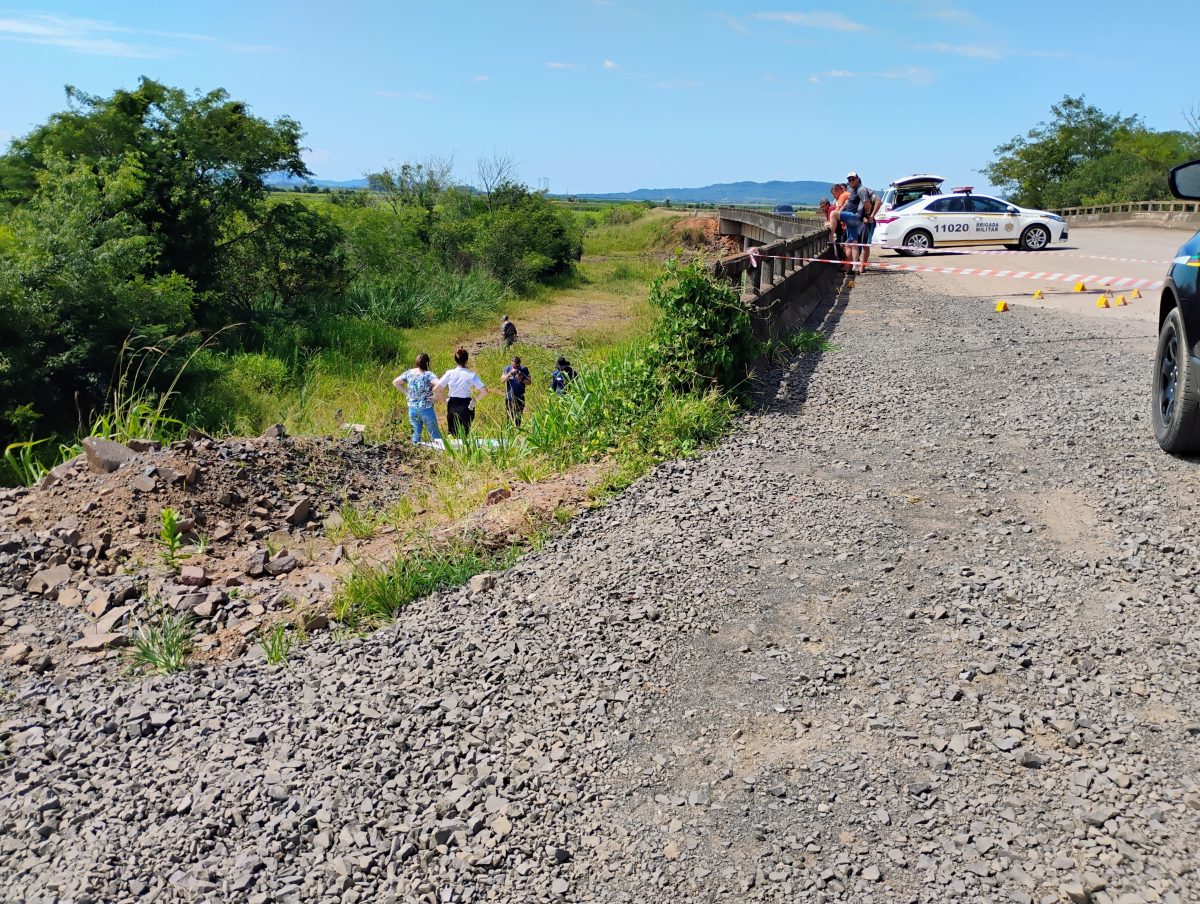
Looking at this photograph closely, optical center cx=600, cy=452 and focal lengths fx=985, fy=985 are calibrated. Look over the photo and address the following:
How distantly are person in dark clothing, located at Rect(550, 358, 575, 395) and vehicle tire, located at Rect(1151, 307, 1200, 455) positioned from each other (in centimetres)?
504

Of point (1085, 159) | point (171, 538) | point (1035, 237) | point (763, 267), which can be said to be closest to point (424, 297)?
point (1035, 237)

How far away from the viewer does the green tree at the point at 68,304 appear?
1391 centimetres

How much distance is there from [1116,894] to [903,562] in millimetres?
2330

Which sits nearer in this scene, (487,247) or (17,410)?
(17,410)

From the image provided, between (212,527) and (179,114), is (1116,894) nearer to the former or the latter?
(212,527)

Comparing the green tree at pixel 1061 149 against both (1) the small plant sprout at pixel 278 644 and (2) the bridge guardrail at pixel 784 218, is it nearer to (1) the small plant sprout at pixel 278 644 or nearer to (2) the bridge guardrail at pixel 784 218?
(2) the bridge guardrail at pixel 784 218

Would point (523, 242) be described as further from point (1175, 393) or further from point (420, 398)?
point (1175, 393)

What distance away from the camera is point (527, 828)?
3.59m

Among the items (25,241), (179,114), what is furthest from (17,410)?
(179,114)

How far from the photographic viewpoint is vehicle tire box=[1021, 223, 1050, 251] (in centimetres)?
2416

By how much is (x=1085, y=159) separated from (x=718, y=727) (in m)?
75.7

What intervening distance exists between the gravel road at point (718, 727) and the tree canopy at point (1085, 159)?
180ft

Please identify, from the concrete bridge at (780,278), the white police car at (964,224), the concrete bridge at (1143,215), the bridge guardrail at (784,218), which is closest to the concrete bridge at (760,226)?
the bridge guardrail at (784,218)

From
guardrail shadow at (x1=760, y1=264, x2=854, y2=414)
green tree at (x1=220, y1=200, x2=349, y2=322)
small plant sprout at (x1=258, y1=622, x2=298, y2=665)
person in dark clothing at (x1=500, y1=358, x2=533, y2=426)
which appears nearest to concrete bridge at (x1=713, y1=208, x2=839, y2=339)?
guardrail shadow at (x1=760, y1=264, x2=854, y2=414)
